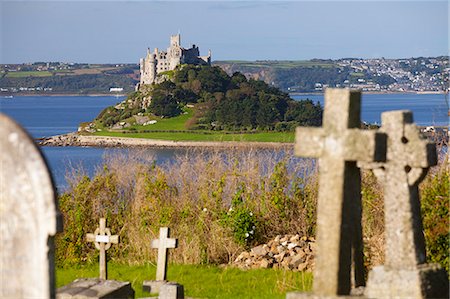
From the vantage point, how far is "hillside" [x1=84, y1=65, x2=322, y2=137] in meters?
115

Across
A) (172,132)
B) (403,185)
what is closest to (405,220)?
(403,185)

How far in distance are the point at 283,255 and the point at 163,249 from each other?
2867 millimetres

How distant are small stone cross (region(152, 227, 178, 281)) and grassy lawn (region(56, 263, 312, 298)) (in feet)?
1.44

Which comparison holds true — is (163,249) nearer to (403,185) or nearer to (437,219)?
(437,219)

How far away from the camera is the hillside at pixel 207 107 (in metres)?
115

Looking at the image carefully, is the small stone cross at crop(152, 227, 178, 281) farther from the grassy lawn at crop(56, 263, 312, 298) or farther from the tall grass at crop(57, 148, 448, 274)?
the tall grass at crop(57, 148, 448, 274)

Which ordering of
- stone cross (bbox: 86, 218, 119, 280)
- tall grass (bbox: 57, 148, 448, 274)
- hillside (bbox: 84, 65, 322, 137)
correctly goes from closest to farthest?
stone cross (bbox: 86, 218, 119, 280), tall grass (bbox: 57, 148, 448, 274), hillside (bbox: 84, 65, 322, 137)

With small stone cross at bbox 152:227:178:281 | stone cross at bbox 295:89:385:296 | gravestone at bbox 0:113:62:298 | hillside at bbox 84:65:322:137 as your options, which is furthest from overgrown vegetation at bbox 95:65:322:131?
gravestone at bbox 0:113:62:298

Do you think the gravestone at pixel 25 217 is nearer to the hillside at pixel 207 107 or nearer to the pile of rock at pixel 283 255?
the pile of rock at pixel 283 255

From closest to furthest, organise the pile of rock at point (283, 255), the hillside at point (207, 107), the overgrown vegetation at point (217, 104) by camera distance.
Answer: the pile of rock at point (283, 255), the overgrown vegetation at point (217, 104), the hillside at point (207, 107)

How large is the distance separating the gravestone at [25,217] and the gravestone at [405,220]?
132 inches

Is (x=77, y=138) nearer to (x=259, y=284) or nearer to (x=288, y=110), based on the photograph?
(x=288, y=110)

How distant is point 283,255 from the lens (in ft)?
46.5

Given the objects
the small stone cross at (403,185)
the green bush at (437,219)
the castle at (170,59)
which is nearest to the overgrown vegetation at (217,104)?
the castle at (170,59)
